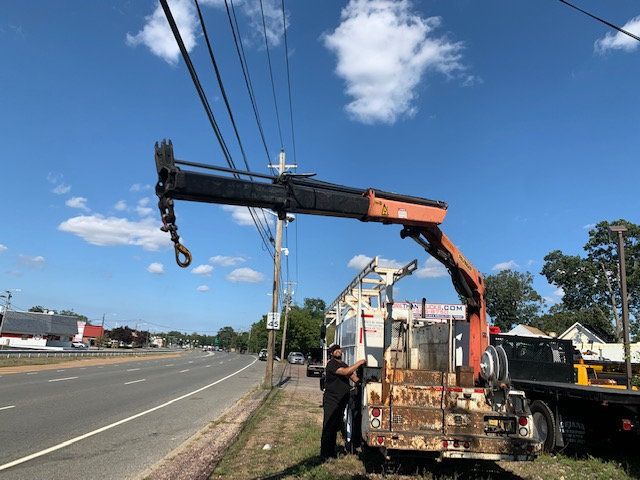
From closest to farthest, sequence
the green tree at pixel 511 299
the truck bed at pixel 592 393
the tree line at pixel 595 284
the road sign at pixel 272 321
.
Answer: the truck bed at pixel 592 393
the road sign at pixel 272 321
the tree line at pixel 595 284
the green tree at pixel 511 299

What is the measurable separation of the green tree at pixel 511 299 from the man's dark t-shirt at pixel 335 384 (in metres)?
70.5

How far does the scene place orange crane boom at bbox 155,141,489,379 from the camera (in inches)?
260

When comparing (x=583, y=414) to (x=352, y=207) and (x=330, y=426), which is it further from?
(x=352, y=207)

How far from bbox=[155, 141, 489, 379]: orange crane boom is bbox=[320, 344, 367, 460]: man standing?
7.06ft

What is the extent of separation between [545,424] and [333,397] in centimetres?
434

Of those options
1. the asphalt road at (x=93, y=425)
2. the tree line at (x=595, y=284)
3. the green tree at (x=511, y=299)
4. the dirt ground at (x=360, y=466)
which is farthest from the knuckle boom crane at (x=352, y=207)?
the green tree at (x=511, y=299)

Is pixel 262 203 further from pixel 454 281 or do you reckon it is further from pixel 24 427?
pixel 24 427

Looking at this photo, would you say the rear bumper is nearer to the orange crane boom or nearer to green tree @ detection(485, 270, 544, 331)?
the orange crane boom

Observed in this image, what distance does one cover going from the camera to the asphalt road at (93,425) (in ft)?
25.2

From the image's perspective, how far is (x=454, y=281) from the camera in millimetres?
9586

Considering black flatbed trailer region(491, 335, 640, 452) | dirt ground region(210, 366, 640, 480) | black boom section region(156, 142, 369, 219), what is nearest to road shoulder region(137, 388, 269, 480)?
dirt ground region(210, 366, 640, 480)

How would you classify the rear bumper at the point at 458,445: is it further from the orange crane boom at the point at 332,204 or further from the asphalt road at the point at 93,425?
the asphalt road at the point at 93,425

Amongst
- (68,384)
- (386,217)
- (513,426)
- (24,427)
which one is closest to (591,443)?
(513,426)

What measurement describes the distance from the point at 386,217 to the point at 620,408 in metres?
4.69
